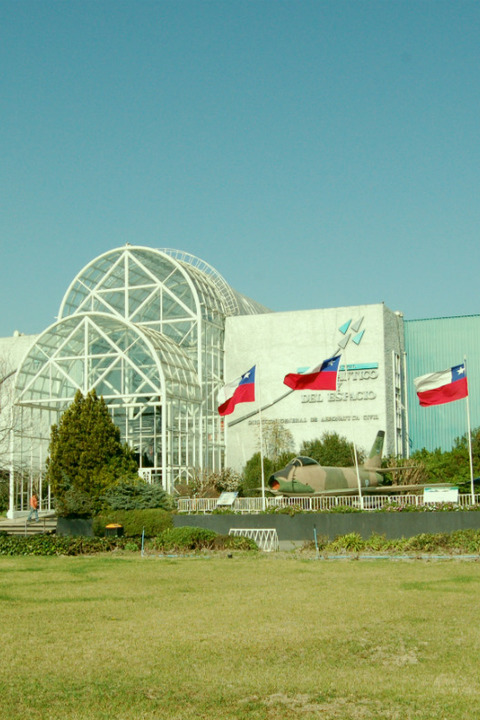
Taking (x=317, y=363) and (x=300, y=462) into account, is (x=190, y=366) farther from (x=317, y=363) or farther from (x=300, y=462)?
(x=300, y=462)

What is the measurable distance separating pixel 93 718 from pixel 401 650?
436cm

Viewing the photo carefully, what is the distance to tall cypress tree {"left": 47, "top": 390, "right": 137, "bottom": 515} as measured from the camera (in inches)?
1412

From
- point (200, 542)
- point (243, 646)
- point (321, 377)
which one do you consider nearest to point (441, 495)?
point (321, 377)

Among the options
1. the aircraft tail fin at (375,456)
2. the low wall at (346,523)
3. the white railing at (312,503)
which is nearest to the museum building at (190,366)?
the aircraft tail fin at (375,456)

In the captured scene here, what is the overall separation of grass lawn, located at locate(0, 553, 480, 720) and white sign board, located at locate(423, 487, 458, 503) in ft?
27.9

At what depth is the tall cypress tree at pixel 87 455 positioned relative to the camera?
3588cm

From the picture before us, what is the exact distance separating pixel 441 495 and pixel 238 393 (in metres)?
8.63

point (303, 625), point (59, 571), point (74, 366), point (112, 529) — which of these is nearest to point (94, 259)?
point (74, 366)

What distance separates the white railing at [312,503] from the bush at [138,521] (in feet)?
5.29

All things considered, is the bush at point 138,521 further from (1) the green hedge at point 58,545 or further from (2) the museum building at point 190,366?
(2) the museum building at point 190,366

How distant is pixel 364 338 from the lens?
44500 mm

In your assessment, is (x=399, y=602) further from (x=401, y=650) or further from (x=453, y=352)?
(x=453, y=352)

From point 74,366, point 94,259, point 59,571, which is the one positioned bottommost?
point 59,571

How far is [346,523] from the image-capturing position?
Result: 27.5 meters
